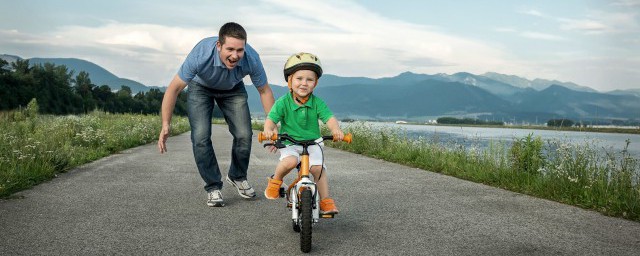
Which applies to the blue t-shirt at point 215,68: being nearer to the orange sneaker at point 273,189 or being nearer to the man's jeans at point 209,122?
the man's jeans at point 209,122

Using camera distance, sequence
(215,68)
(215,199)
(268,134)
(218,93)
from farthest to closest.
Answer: (218,93) < (215,199) < (215,68) < (268,134)

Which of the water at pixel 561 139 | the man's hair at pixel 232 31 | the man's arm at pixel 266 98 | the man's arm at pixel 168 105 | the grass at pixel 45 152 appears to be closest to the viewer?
the man's hair at pixel 232 31

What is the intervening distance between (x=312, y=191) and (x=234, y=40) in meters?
1.82

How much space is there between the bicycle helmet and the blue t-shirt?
4.69 ft

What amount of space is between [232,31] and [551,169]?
5110 mm

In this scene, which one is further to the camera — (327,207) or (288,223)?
(288,223)

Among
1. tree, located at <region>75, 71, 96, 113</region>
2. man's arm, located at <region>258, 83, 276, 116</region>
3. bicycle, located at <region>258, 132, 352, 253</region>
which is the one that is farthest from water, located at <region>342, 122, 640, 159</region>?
tree, located at <region>75, 71, 96, 113</region>

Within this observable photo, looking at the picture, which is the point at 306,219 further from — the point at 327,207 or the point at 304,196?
the point at 327,207

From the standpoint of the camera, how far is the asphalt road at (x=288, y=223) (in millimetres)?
4188

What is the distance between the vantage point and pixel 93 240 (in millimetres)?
4336

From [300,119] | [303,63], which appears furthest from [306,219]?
[303,63]

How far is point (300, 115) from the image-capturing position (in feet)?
14.7

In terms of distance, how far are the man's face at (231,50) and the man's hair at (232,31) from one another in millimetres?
33

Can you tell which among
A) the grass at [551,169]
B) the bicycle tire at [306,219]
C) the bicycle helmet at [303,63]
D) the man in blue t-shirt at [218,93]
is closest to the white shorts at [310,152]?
the bicycle tire at [306,219]
